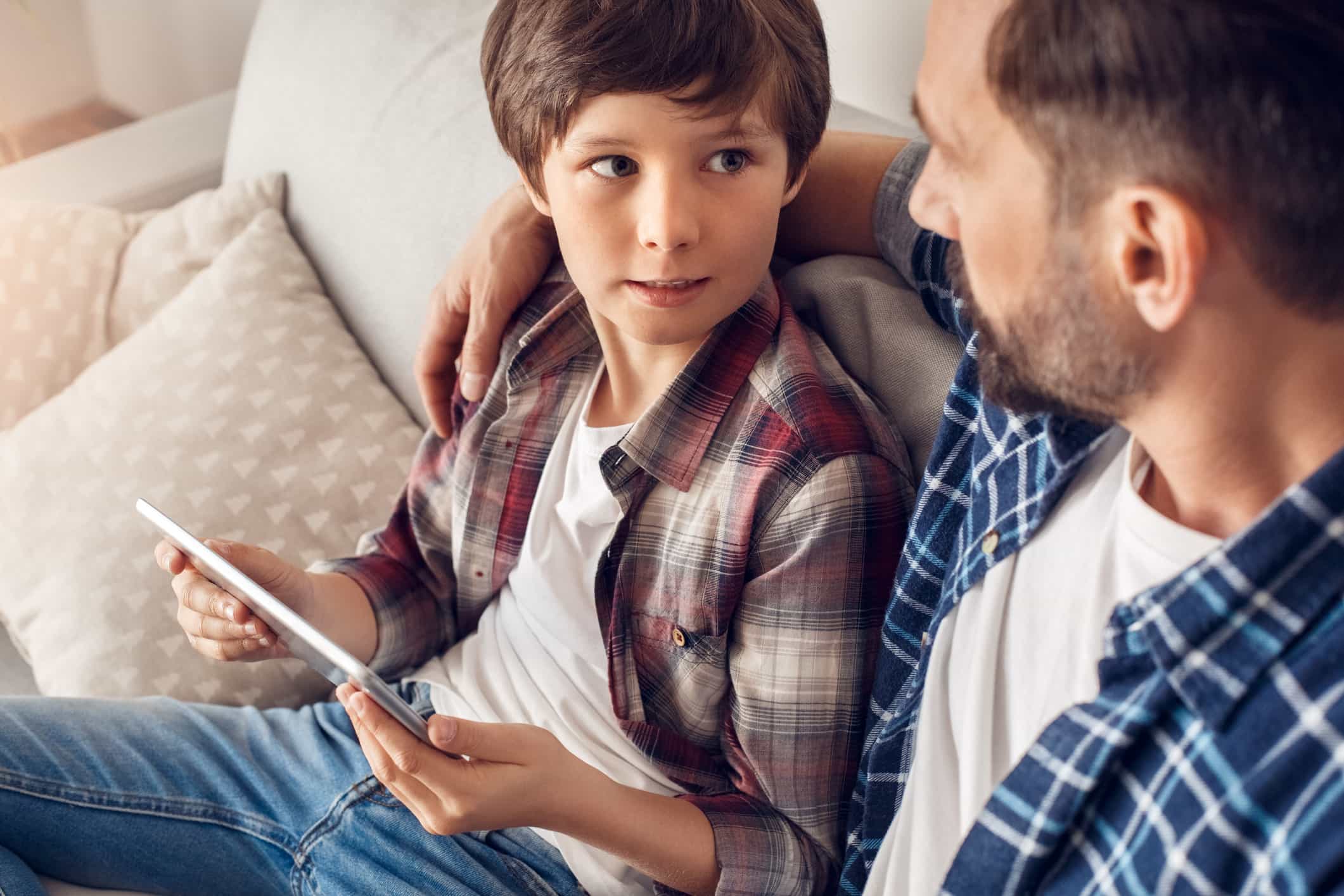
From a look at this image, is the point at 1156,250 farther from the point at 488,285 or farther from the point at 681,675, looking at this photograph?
the point at 488,285

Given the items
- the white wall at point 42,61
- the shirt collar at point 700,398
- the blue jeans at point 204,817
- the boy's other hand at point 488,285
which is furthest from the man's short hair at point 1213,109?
the white wall at point 42,61

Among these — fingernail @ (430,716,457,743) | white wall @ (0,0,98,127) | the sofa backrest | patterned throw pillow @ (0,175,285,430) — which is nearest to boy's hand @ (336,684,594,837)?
fingernail @ (430,716,457,743)

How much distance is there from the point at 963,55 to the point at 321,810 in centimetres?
85

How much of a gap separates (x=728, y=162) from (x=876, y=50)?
1.49 ft

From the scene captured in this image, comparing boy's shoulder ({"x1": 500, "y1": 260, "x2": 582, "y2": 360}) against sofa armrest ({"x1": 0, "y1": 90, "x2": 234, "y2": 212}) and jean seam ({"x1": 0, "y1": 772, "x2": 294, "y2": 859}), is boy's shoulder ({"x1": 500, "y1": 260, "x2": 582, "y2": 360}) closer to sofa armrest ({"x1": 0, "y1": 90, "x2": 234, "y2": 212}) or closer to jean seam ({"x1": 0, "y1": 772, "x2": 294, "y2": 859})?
jean seam ({"x1": 0, "y1": 772, "x2": 294, "y2": 859})

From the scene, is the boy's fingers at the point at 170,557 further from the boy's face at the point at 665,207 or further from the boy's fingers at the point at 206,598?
the boy's face at the point at 665,207

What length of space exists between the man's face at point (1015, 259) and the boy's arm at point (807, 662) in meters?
0.21

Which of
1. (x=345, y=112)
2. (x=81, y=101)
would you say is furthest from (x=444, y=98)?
(x=81, y=101)

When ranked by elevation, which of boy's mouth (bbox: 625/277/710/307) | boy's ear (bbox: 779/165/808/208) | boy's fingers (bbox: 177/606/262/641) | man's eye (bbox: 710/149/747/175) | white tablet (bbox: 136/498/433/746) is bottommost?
boy's fingers (bbox: 177/606/262/641)

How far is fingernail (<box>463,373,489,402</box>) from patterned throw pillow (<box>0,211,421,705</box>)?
1.04ft

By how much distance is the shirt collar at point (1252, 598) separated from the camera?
0.62 metres

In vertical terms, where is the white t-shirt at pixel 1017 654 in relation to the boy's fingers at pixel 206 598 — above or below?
above

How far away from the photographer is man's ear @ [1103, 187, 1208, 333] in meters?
0.60

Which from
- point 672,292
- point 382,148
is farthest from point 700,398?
point 382,148
